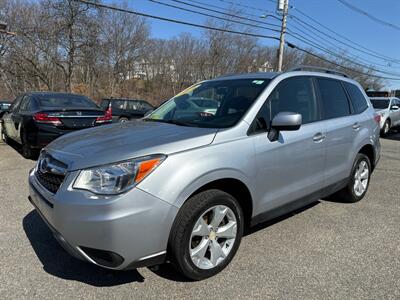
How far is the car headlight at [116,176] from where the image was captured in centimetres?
247

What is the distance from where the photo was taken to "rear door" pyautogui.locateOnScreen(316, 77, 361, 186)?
13.6ft

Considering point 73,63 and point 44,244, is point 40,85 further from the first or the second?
point 44,244

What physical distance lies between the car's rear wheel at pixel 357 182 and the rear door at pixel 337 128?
11.4 inches

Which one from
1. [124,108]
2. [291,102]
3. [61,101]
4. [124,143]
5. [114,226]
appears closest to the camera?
[114,226]

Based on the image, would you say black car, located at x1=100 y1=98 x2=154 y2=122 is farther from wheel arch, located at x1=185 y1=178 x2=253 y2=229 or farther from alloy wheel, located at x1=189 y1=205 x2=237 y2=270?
alloy wheel, located at x1=189 y1=205 x2=237 y2=270

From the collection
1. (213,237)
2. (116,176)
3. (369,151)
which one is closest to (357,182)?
(369,151)

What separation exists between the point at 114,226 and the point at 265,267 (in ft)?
5.02

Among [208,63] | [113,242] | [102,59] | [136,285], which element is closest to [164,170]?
[113,242]

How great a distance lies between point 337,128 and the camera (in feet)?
13.9

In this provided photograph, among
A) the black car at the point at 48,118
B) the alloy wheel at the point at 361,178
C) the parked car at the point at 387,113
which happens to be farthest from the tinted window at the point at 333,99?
the parked car at the point at 387,113

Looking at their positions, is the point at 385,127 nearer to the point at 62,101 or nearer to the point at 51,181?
the point at 62,101

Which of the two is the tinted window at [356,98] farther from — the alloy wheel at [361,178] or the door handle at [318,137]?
the door handle at [318,137]

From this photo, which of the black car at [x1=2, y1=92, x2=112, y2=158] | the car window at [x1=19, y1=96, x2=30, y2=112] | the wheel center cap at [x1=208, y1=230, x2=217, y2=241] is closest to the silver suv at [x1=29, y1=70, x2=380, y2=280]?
the wheel center cap at [x1=208, y1=230, x2=217, y2=241]

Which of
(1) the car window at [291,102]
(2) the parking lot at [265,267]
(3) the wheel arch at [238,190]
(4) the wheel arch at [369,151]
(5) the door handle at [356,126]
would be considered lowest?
(2) the parking lot at [265,267]
